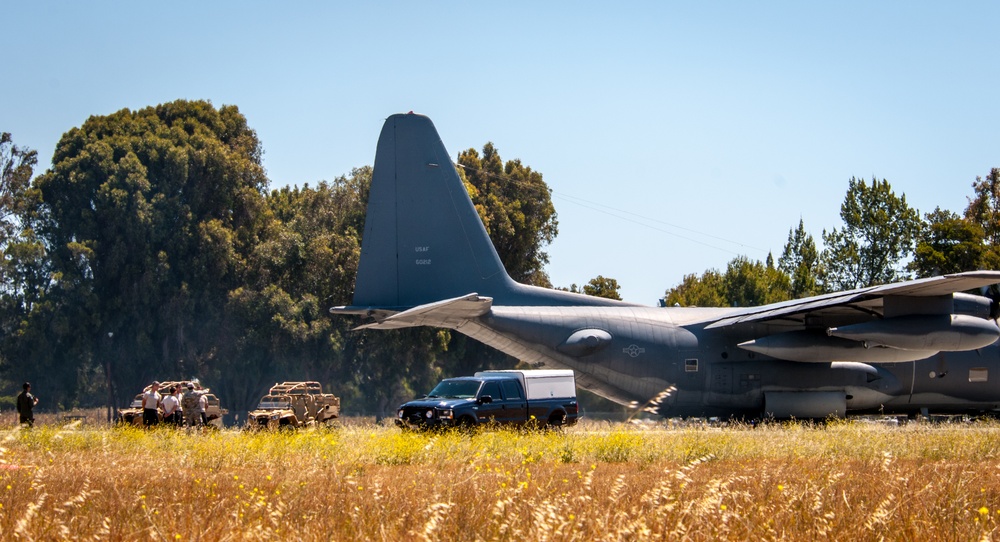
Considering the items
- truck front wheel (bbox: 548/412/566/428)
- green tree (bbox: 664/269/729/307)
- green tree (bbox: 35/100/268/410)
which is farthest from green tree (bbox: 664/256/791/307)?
truck front wheel (bbox: 548/412/566/428)

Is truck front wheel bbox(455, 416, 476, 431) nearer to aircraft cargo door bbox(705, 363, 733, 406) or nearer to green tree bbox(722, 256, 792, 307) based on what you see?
aircraft cargo door bbox(705, 363, 733, 406)

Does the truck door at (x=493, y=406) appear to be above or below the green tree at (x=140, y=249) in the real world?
below

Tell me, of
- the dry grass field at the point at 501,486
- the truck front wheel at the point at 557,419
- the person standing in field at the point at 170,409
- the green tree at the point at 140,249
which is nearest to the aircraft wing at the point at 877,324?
the dry grass field at the point at 501,486

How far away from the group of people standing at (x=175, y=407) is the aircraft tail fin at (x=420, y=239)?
488 cm

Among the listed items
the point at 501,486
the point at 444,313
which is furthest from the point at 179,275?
the point at 501,486

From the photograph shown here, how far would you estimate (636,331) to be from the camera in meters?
25.7

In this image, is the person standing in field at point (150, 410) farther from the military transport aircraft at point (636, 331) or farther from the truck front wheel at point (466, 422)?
the truck front wheel at point (466, 422)

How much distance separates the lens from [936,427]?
2564 centimetres

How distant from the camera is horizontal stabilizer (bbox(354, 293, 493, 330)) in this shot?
23078mm

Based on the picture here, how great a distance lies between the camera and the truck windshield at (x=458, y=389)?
73.3 feet

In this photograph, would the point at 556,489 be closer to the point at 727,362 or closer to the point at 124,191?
the point at 727,362

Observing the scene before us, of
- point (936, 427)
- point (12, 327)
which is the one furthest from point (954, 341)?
point (12, 327)

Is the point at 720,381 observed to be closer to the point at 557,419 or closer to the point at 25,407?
the point at 557,419

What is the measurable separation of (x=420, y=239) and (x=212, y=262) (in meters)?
29.0
